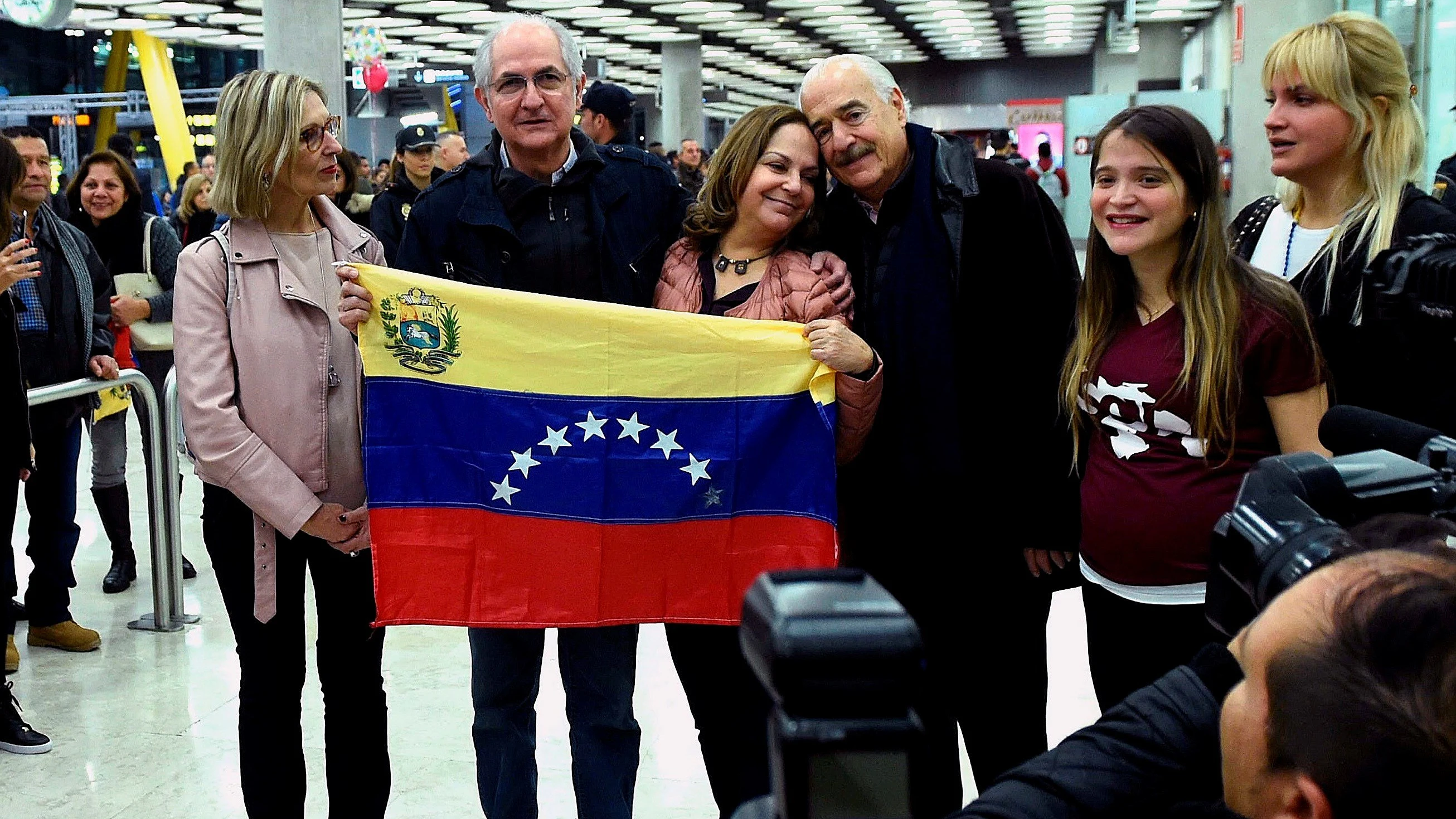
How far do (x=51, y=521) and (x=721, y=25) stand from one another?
76.6ft

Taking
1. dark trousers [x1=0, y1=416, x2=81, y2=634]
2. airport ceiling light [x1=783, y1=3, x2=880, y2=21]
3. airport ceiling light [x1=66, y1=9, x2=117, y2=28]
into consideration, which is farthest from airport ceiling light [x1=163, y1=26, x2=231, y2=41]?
dark trousers [x1=0, y1=416, x2=81, y2=634]

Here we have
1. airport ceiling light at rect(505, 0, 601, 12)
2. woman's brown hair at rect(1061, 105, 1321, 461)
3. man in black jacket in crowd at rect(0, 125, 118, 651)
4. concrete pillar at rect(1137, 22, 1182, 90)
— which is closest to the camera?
woman's brown hair at rect(1061, 105, 1321, 461)

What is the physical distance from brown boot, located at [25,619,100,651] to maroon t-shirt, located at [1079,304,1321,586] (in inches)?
141

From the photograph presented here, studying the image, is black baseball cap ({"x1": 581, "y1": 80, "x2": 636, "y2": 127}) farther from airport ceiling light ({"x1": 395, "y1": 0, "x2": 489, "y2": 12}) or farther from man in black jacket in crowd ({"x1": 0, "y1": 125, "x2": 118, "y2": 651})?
airport ceiling light ({"x1": 395, "y1": 0, "x2": 489, "y2": 12})

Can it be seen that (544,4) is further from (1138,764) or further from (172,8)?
(1138,764)

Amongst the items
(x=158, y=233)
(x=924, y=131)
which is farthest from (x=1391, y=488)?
(x=158, y=233)

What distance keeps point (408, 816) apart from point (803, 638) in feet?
9.43

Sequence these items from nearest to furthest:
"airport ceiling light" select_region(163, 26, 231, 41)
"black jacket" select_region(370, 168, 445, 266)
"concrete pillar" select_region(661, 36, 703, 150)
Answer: "black jacket" select_region(370, 168, 445, 266) < "airport ceiling light" select_region(163, 26, 231, 41) < "concrete pillar" select_region(661, 36, 703, 150)

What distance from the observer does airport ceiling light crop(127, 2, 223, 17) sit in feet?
68.3

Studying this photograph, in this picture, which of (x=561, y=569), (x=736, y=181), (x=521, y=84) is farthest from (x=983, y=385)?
(x=521, y=84)

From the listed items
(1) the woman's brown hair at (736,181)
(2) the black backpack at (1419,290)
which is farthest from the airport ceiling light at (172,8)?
(2) the black backpack at (1419,290)

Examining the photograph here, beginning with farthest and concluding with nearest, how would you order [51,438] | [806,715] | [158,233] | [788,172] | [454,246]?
[158,233] < [51,438] < [454,246] < [788,172] < [806,715]

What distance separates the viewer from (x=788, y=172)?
8.05 feet

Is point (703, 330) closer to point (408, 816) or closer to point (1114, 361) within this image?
point (1114, 361)
